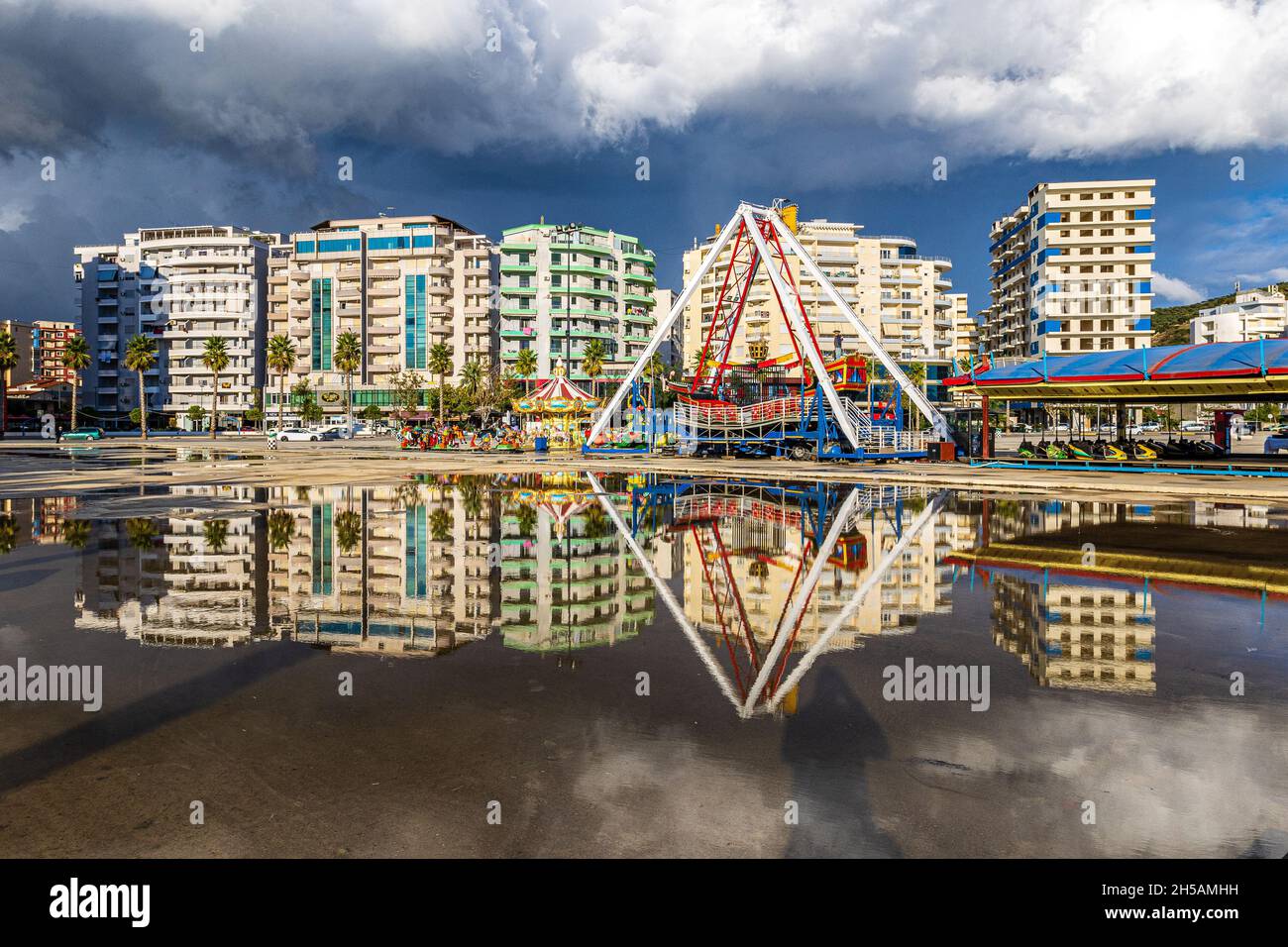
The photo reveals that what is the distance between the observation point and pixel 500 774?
514cm

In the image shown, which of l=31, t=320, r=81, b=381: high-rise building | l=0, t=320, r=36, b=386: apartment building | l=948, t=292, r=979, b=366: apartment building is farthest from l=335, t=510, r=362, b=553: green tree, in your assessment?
l=31, t=320, r=81, b=381: high-rise building

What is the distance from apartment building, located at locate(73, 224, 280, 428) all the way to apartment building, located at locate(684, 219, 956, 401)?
66493mm

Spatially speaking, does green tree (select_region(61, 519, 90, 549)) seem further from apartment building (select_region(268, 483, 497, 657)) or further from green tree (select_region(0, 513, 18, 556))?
apartment building (select_region(268, 483, 497, 657))

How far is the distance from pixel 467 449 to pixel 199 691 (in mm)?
51592

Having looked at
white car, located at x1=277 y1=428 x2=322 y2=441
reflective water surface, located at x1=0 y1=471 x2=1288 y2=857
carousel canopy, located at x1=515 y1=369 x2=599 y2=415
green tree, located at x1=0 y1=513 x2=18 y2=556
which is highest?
carousel canopy, located at x1=515 y1=369 x2=599 y2=415

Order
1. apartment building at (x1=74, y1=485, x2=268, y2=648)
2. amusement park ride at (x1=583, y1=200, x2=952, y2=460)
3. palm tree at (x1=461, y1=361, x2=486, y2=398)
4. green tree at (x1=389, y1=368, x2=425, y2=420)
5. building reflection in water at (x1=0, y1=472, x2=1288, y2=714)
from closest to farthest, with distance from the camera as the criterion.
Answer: building reflection in water at (x1=0, y1=472, x2=1288, y2=714), apartment building at (x1=74, y1=485, x2=268, y2=648), amusement park ride at (x1=583, y1=200, x2=952, y2=460), palm tree at (x1=461, y1=361, x2=486, y2=398), green tree at (x1=389, y1=368, x2=425, y2=420)

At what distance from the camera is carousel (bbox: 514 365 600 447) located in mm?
56625

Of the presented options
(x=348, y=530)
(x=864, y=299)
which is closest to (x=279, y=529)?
(x=348, y=530)

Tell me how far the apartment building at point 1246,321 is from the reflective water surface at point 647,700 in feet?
539

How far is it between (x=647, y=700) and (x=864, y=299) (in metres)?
118

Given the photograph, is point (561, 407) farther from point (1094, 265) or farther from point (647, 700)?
point (1094, 265)
